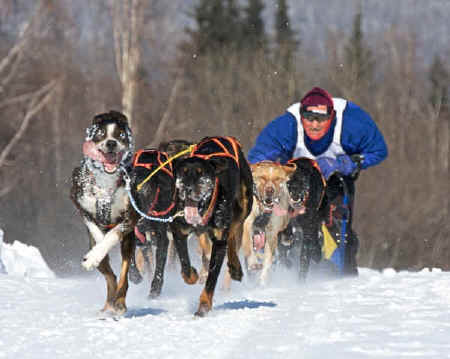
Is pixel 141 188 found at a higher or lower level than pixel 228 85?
lower

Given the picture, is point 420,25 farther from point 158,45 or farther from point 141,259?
point 141,259

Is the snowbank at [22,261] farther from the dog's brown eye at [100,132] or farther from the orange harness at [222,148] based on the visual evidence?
the dog's brown eye at [100,132]

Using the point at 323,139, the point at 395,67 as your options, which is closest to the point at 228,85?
the point at 395,67

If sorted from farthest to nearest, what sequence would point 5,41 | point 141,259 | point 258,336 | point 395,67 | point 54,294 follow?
point 395,67 < point 5,41 < point 141,259 < point 54,294 < point 258,336

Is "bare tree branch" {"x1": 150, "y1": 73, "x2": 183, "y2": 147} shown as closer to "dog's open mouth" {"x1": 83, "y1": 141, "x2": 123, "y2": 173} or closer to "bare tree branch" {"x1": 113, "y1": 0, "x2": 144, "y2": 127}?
"bare tree branch" {"x1": 113, "y1": 0, "x2": 144, "y2": 127}

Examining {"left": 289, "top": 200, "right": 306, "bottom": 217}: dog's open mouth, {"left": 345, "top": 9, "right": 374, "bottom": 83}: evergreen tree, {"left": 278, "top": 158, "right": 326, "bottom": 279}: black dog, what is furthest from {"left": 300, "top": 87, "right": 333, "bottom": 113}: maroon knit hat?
{"left": 345, "top": 9, "right": 374, "bottom": 83}: evergreen tree

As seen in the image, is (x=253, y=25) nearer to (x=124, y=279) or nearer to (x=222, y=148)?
(x=222, y=148)

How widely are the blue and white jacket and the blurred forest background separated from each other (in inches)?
312

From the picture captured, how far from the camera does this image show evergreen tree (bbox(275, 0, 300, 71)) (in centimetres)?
2154

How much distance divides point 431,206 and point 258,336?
1642 centimetres

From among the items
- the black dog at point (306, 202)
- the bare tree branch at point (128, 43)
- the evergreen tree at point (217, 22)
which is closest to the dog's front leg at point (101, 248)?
the black dog at point (306, 202)

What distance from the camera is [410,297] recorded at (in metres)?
5.81

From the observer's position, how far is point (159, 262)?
6289 mm

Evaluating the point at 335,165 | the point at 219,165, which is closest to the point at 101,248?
the point at 219,165
